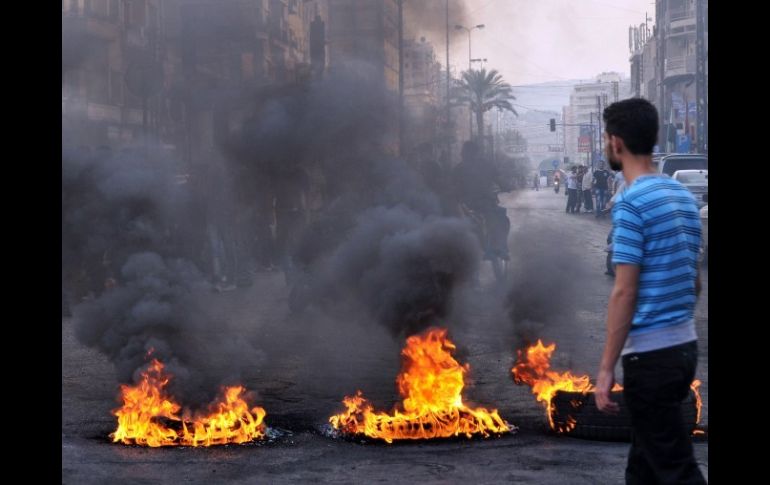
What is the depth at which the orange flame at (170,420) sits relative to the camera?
5828 mm

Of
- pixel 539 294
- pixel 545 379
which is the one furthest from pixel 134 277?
pixel 539 294

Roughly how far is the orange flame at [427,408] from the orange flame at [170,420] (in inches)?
21.9

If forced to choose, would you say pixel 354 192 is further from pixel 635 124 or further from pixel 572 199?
pixel 572 199

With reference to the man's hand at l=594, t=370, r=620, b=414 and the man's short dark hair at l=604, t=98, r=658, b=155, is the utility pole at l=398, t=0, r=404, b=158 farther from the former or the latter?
the man's hand at l=594, t=370, r=620, b=414

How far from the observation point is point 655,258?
11.1ft

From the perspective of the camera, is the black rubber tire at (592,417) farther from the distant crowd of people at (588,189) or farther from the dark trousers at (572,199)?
the dark trousers at (572,199)

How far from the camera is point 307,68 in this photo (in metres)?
9.55

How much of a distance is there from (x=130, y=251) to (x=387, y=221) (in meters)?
1.86

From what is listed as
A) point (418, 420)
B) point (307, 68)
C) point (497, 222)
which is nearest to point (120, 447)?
point (418, 420)

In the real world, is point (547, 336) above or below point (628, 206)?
below

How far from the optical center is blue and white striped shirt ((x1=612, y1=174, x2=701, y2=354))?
335 cm

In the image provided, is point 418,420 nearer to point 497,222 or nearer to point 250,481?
point 250,481

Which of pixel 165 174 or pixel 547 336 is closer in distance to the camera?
pixel 165 174

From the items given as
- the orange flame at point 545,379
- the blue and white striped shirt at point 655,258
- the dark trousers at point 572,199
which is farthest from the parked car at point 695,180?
the blue and white striped shirt at point 655,258
